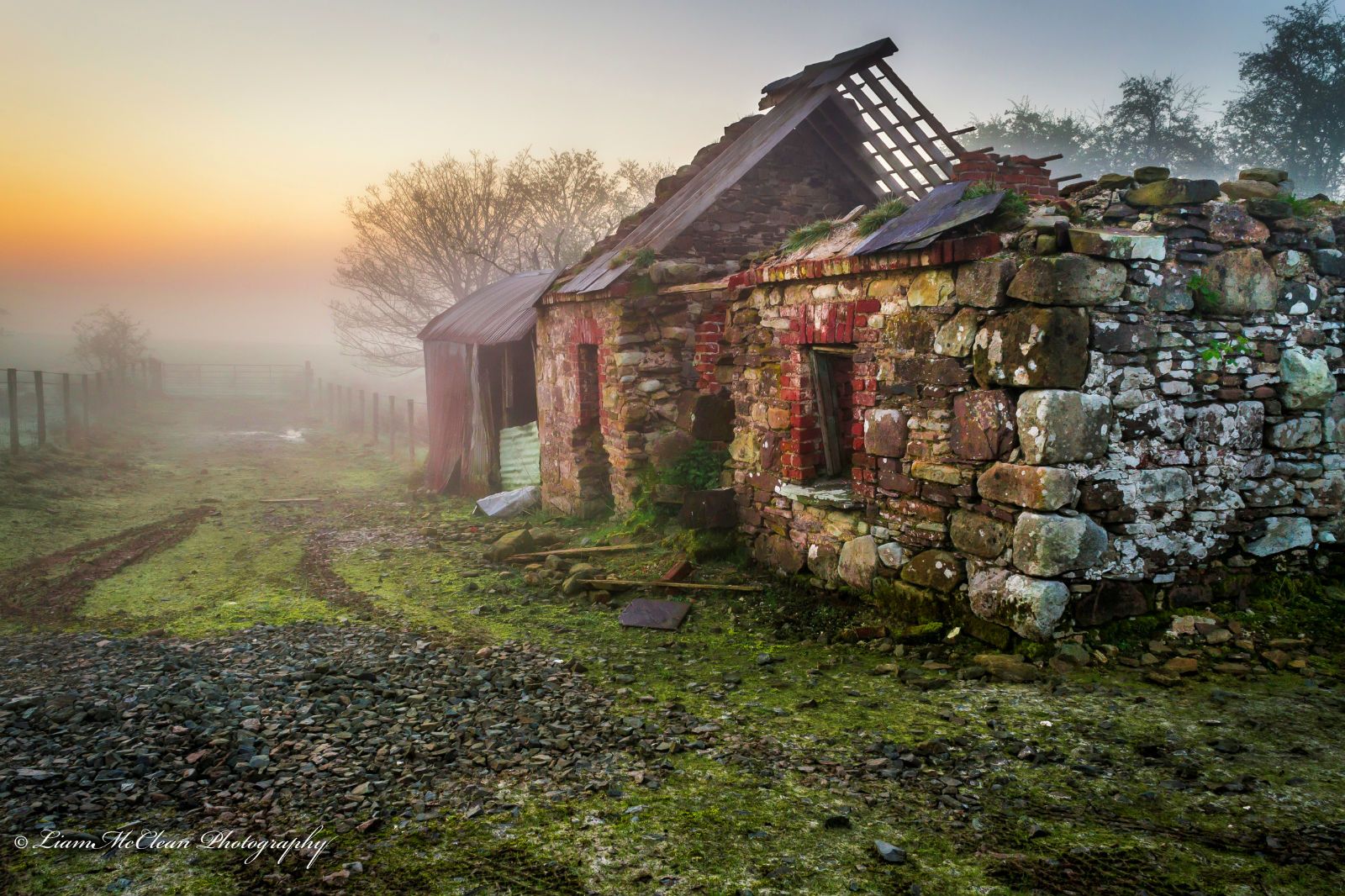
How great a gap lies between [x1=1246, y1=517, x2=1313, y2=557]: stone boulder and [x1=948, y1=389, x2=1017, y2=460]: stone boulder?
6.78ft

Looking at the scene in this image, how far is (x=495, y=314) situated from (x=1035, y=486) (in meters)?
11.1

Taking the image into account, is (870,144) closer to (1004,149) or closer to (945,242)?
(945,242)

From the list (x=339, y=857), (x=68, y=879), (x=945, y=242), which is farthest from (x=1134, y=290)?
(x=68, y=879)

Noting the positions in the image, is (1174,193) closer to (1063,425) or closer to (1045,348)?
(1045,348)

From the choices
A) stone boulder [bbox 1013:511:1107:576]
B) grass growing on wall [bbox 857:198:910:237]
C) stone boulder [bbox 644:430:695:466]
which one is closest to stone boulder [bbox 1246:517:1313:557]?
stone boulder [bbox 1013:511:1107:576]

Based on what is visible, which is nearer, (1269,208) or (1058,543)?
(1058,543)

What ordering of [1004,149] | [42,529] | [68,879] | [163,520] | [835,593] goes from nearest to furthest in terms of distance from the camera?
[68,879] → [835,593] → [42,529] → [163,520] → [1004,149]

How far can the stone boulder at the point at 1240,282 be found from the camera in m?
5.61

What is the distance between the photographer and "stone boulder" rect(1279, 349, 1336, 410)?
230 inches

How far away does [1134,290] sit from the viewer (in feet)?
17.6

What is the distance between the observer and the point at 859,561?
6.80 metres

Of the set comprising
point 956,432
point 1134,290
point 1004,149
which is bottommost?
point 956,432

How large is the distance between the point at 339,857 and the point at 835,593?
14.8 ft

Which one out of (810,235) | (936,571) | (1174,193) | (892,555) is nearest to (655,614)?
(892,555)
